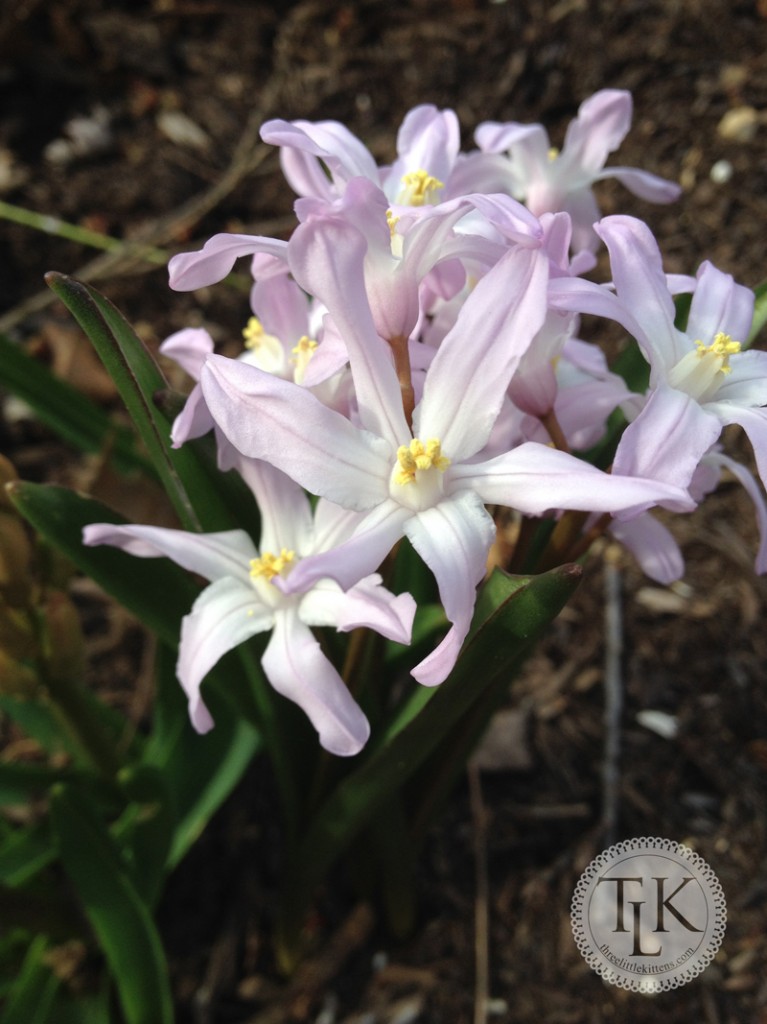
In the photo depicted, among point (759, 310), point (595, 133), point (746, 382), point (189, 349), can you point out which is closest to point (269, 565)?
point (189, 349)

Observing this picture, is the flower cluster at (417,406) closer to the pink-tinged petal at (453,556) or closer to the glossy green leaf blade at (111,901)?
the pink-tinged petal at (453,556)

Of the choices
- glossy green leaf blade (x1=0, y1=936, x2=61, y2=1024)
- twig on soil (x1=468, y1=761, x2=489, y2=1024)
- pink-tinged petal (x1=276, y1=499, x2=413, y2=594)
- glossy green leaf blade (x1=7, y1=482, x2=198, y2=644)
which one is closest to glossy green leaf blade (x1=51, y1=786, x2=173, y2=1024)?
glossy green leaf blade (x1=0, y1=936, x2=61, y2=1024)

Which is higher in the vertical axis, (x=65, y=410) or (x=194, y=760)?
(x=65, y=410)

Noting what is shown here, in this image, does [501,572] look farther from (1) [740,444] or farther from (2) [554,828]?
(1) [740,444]

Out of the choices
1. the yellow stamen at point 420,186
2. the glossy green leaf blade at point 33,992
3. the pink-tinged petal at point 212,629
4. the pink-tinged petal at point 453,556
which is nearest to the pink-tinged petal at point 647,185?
the yellow stamen at point 420,186

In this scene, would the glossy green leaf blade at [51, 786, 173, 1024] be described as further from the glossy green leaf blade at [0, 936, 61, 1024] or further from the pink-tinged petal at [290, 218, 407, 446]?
the pink-tinged petal at [290, 218, 407, 446]

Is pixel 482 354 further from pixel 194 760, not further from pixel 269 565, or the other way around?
pixel 194 760

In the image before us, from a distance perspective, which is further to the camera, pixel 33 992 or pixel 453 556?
pixel 33 992
